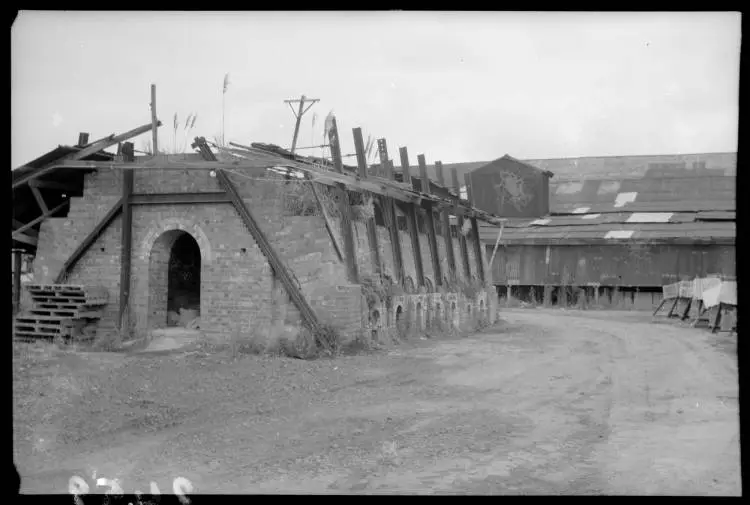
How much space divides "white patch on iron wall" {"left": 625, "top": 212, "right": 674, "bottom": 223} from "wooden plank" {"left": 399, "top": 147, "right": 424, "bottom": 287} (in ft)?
57.9

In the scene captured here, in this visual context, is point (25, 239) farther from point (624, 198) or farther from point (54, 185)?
point (624, 198)

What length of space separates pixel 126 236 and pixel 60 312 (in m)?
1.78

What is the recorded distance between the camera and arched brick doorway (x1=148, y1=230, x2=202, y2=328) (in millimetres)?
13414

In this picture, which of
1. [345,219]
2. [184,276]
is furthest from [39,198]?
[345,219]

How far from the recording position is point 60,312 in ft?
42.6

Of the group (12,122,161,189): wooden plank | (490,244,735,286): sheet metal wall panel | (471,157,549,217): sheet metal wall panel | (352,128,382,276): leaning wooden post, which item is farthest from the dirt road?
(471,157,549,217): sheet metal wall panel

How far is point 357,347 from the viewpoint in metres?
13.1

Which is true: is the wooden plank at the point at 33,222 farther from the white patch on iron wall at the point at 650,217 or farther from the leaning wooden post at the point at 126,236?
the white patch on iron wall at the point at 650,217

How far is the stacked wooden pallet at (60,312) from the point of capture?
502 inches

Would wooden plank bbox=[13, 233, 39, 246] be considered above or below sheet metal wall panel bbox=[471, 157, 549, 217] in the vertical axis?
below

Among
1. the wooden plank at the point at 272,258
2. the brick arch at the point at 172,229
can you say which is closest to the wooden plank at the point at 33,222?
the brick arch at the point at 172,229

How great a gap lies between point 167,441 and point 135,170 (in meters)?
7.44

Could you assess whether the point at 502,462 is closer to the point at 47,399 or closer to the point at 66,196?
the point at 47,399

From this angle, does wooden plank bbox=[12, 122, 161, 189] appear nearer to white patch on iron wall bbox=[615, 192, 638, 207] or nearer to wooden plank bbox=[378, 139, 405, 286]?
wooden plank bbox=[378, 139, 405, 286]
